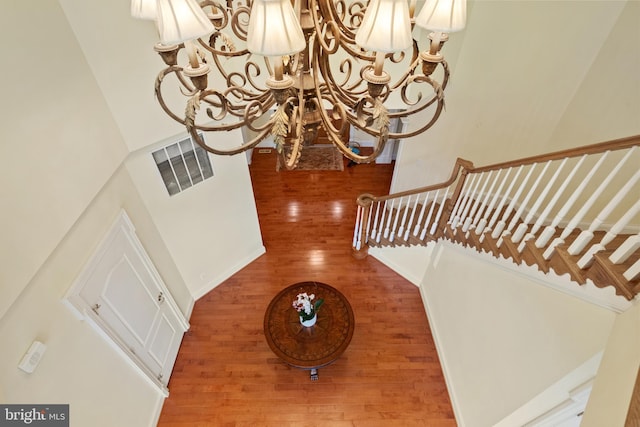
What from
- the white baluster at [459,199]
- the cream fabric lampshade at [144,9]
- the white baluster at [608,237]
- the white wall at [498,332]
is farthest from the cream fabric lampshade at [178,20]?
the white baluster at [459,199]

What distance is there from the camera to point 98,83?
7.55 ft

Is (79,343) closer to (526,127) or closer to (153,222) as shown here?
(153,222)

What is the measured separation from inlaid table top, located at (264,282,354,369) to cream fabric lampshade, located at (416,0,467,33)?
9.25 ft

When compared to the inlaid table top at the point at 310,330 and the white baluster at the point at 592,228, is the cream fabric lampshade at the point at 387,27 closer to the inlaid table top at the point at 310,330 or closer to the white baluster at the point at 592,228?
the white baluster at the point at 592,228

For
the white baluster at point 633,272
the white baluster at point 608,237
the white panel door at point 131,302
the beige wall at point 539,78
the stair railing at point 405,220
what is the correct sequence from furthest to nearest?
the stair railing at point 405,220 → the beige wall at point 539,78 → the white panel door at point 131,302 → the white baluster at point 608,237 → the white baluster at point 633,272

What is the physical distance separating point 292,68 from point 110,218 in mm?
2151

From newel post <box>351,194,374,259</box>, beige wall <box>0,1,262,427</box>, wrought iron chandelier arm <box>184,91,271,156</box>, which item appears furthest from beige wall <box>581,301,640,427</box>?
beige wall <box>0,1,262,427</box>

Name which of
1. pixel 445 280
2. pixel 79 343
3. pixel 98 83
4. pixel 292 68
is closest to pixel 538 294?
pixel 445 280

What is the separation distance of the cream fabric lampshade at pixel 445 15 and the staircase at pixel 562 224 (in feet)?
3.49

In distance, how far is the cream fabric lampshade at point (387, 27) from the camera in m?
0.96

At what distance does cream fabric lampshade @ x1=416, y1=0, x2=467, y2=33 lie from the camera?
1123 mm

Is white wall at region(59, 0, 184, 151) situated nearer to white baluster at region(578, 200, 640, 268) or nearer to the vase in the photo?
the vase

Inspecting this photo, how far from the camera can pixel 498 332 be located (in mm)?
2547

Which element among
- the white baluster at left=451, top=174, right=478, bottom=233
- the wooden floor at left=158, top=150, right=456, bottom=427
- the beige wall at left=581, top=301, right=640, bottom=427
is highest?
the beige wall at left=581, top=301, right=640, bottom=427
